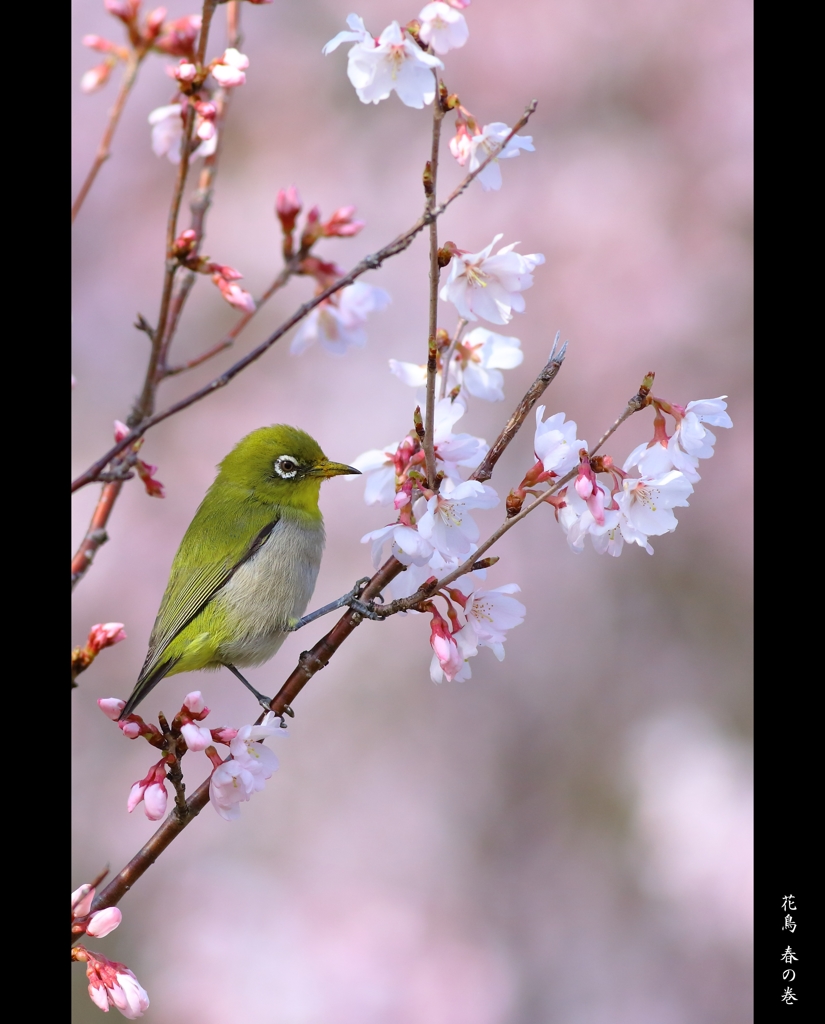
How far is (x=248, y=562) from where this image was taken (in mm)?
3291

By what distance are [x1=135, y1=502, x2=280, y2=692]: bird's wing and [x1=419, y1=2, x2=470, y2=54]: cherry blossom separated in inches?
76.3

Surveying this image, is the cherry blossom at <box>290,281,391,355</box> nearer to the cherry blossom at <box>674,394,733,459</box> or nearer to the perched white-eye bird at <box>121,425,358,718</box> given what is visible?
the perched white-eye bird at <box>121,425,358,718</box>

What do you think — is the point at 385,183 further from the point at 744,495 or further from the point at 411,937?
the point at 411,937

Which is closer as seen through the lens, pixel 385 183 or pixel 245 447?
pixel 245 447

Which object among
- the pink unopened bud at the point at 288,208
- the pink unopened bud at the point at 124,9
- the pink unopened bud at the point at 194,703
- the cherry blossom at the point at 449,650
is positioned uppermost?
the pink unopened bud at the point at 124,9

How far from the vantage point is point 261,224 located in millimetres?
6594

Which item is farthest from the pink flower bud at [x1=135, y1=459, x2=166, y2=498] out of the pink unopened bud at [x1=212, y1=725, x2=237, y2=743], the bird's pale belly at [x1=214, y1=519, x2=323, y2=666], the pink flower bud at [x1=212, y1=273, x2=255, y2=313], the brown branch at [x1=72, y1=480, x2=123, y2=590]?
the bird's pale belly at [x1=214, y1=519, x2=323, y2=666]

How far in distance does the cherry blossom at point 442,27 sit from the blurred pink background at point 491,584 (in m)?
4.31

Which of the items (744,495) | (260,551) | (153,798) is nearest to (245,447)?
(260,551)

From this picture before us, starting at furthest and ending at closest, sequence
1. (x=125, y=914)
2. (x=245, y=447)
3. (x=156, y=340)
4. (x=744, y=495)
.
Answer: (x=744, y=495) → (x=125, y=914) → (x=245, y=447) → (x=156, y=340)

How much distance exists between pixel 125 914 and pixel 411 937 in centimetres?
169

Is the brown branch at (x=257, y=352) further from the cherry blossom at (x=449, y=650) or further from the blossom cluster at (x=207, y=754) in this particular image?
the cherry blossom at (x=449, y=650)

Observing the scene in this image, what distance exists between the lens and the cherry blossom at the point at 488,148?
1.92 meters

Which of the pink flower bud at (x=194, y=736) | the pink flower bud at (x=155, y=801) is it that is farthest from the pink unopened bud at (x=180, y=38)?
the pink flower bud at (x=155, y=801)
